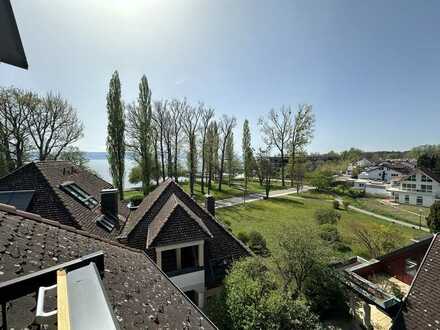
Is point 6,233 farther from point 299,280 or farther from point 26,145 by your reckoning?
point 26,145

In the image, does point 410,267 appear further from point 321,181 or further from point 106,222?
point 321,181

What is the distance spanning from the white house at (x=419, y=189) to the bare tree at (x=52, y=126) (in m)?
58.2

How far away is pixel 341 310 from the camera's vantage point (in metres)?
9.88

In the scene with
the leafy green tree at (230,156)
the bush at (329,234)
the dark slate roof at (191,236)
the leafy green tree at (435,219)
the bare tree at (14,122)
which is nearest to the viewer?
the dark slate roof at (191,236)

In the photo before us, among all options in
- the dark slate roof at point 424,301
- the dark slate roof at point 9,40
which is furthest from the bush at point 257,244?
the dark slate roof at point 9,40

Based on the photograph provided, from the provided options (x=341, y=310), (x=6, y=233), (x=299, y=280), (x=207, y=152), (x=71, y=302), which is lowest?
(x=341, y=310)

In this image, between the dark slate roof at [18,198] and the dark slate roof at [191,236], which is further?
the dark slate roof at [191,236]

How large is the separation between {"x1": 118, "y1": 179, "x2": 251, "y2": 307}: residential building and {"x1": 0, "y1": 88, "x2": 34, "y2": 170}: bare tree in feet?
67.7

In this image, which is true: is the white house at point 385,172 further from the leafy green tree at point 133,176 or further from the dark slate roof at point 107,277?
the dark slate roof at point 107,277

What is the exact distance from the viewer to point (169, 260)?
8703 millimetres

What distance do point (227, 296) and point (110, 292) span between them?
548cm

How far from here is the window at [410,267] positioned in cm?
1284

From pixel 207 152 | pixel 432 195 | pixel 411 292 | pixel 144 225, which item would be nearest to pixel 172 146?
pixel 207 152

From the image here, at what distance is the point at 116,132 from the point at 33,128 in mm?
7666
